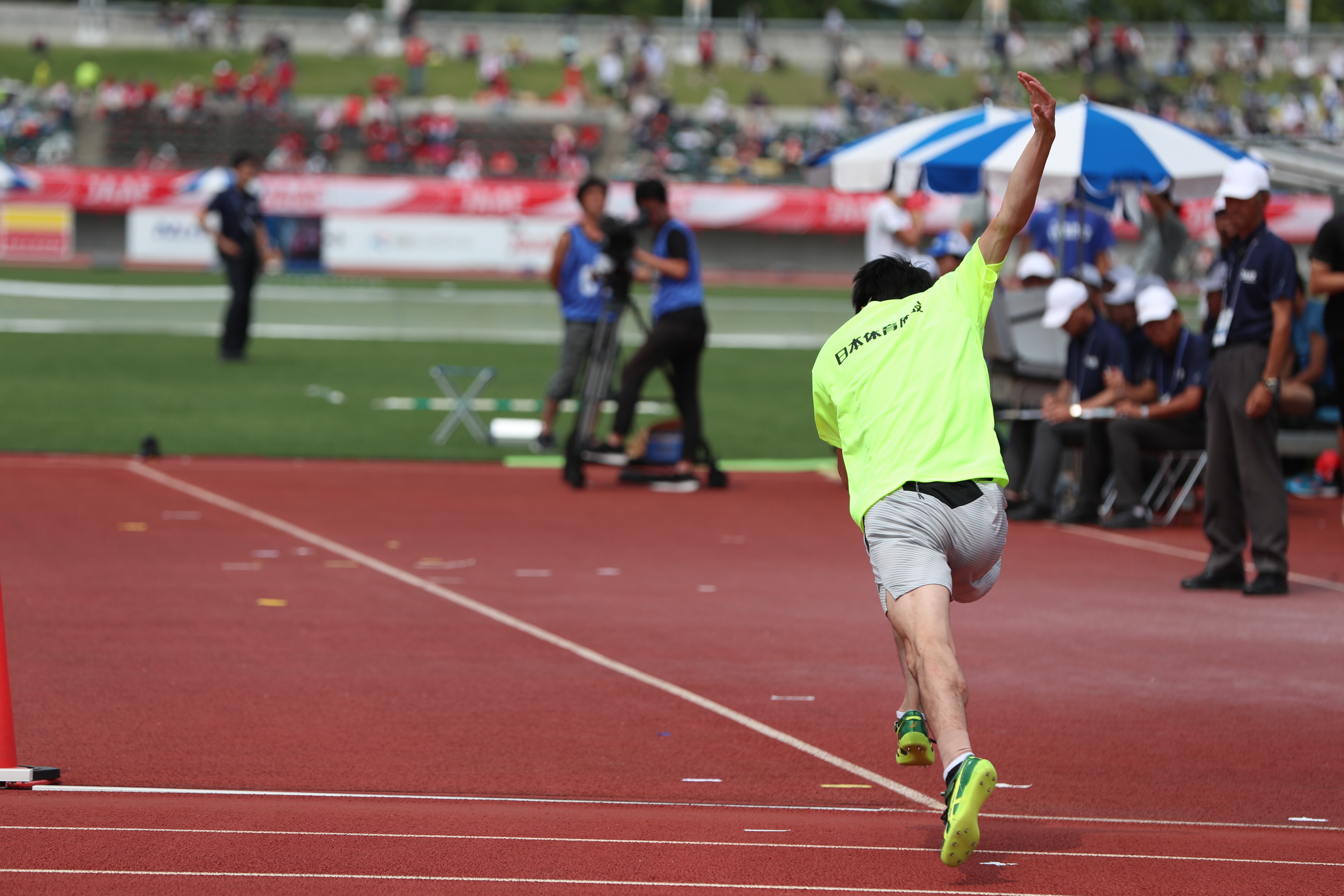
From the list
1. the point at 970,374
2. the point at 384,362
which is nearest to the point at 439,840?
the point at 970,374

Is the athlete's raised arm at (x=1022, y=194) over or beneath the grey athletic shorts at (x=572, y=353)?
over

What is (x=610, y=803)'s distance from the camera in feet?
17.4

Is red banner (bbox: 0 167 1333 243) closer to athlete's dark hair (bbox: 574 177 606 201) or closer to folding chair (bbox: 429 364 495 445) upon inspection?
folding chair (bbox: 429 364 495 445)

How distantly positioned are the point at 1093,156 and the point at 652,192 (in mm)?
3209

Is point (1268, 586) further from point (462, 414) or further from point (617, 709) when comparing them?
point (462, 414)

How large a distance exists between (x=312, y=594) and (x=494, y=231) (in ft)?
108

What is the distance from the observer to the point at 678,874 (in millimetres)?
4277

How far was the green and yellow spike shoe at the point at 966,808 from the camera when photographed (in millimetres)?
4156

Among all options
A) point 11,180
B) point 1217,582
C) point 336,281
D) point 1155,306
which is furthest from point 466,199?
point 1217,582

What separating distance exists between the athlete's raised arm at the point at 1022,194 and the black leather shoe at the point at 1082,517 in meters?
6.98

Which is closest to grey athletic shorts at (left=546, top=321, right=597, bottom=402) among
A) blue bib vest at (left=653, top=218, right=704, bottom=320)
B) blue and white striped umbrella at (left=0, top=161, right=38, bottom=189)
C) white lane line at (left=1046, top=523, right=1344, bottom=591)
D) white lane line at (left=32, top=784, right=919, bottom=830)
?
blue bib vest at (left=653, top=218, right=704, bottom=320)

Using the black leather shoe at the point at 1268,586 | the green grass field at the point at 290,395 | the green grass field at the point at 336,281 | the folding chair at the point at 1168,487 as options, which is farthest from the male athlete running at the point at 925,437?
the green grass field at the point at 336,281

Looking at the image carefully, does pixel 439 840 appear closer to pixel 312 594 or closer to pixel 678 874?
pixel 678 874

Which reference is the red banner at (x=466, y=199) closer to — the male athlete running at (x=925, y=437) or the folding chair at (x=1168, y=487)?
the folding chair at (x=1168, y=487)
